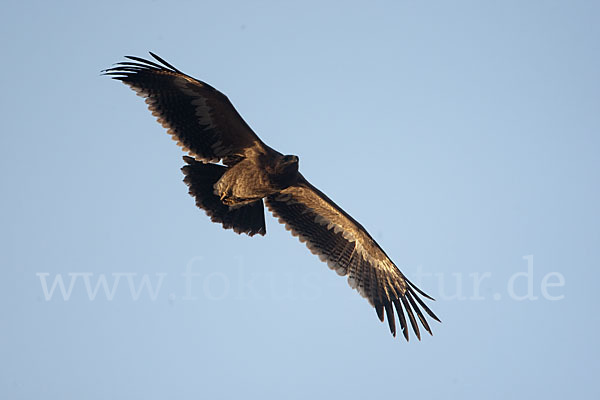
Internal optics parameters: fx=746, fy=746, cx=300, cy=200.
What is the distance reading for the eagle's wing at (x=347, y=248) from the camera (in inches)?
394

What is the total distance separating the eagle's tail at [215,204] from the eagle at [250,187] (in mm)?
13

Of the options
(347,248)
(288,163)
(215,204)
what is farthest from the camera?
(347,248)

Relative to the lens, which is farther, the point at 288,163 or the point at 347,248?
the point at 347,248

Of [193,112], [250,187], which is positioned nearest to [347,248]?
[250,187]

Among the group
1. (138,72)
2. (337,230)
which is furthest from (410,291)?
(138,72)

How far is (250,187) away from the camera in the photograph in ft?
31.0

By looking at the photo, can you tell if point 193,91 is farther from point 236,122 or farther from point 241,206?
point 241,206

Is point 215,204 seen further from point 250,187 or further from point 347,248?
point 347,248

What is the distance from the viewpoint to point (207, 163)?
9484 millimetres

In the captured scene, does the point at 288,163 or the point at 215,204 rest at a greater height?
the point at 288,163

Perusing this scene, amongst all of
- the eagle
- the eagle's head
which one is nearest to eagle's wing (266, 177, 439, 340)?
the eagle

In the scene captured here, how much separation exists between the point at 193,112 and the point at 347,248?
2.85m

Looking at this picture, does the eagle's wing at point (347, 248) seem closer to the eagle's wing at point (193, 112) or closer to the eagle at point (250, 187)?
the eagle at point (250, 187)

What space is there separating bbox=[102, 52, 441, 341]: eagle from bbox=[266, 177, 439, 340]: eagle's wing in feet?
0.04
